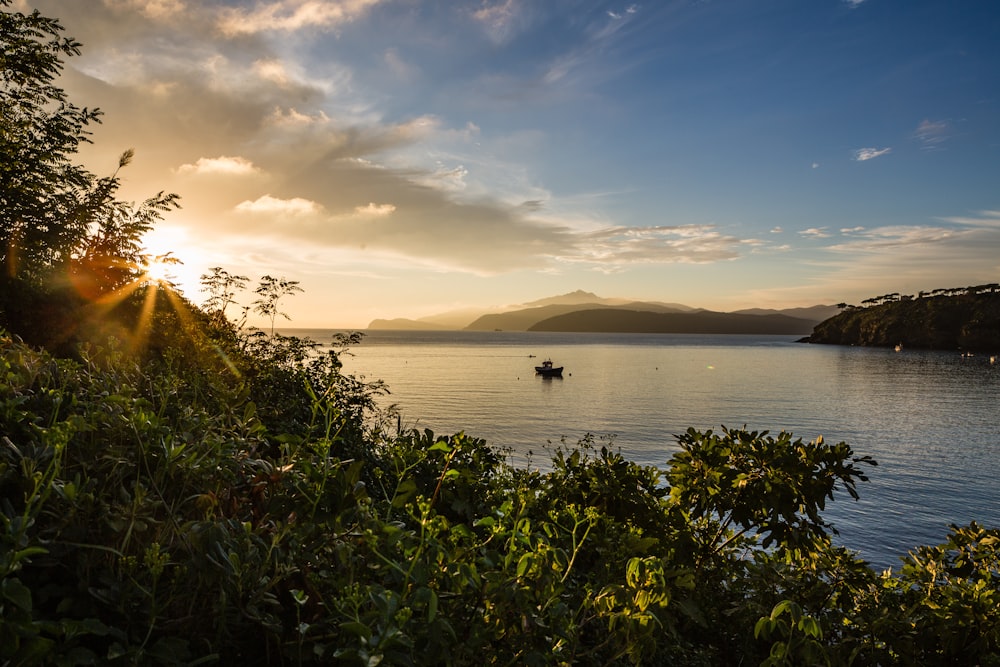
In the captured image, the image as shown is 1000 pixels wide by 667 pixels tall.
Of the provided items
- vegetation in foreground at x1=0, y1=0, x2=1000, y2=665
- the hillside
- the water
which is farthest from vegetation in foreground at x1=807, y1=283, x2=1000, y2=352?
vegetation in foreground at x1=0, y1=0, x2=1000, y2=665

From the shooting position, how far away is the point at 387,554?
80.6 inches

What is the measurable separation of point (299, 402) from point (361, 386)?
3.29 m

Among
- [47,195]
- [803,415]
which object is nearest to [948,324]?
[803,415]

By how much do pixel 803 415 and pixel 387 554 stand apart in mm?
63136

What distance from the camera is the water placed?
88.5ft

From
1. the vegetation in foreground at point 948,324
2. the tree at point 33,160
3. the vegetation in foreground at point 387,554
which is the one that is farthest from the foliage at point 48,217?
the vegetation in foreground at point 948,324

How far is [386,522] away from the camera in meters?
2.16

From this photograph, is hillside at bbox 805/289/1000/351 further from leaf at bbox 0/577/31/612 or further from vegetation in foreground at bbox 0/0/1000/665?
leaf at bbox 0/577/31/612

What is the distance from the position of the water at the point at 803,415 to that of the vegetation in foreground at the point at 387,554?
3.05 metres

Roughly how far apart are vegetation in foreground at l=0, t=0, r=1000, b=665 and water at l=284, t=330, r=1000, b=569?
305 centimetres

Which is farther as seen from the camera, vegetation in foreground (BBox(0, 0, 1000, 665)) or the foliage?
A: the foliage

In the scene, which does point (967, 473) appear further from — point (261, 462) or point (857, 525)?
point (261, 462)

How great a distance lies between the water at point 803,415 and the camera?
27.0 meters

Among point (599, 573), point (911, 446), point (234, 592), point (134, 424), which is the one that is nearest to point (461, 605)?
point (234, 592)
